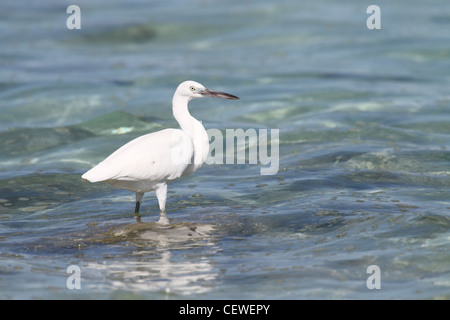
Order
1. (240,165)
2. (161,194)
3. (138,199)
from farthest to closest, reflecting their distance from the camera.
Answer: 1. (240,165)
2. (138,199)
3. (161,194)

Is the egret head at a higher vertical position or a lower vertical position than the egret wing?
higher

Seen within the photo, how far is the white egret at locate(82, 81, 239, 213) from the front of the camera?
25.8 feet

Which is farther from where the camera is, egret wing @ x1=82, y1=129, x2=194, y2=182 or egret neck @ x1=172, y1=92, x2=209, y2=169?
egret neck @ x1=172, y1=92, x2=209, y2=169

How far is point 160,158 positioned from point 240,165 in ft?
10.6

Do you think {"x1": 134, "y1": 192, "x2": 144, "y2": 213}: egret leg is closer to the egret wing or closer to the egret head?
the egret wing

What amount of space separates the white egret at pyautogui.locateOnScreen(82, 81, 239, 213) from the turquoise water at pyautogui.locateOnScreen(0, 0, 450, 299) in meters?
0.52

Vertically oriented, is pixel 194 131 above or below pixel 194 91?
below

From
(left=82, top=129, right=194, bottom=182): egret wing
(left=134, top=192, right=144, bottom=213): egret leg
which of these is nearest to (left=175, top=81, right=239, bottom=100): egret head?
(left=82, top=129, right=194, bottom=182): egret wing

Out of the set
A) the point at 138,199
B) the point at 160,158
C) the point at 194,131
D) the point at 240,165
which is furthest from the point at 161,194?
the point at 240,165

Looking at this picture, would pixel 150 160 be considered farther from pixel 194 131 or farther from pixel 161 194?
pixel 194 131

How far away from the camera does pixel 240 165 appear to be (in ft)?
36.5

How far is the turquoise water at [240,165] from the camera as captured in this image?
6793mm

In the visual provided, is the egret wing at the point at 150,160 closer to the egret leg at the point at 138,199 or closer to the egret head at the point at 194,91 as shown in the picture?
the egret leg at the point at 138,199

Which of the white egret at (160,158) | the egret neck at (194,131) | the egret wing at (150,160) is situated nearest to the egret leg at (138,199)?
the white egret at (160,158)
